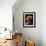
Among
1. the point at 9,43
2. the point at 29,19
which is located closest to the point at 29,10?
the point at 29,19

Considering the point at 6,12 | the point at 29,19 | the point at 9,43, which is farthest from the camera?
the point at 29,19

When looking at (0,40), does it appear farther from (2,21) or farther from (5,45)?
(2,21)

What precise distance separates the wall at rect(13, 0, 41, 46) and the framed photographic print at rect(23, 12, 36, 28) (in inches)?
5.2

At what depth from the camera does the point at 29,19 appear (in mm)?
5262

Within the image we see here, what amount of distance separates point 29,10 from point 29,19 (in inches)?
15.3

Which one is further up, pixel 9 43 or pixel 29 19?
pixel 29 19

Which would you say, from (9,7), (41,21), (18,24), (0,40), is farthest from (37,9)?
(0,40)

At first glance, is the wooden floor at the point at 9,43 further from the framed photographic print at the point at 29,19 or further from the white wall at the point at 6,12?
the framed photographic print at the point at 29,19

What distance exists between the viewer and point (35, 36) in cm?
530

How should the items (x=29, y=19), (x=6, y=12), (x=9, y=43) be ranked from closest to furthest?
(x=9, y=43), (x=6, y=12), (x=29, y=19)

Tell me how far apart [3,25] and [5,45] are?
3.14 ft

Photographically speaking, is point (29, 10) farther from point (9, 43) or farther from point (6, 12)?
point (9, 43)

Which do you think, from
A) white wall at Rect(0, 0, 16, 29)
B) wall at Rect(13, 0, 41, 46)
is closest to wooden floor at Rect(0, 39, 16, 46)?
white wall at Rect(0, 0, 16, 29)

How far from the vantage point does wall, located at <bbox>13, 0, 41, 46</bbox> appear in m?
5.28
